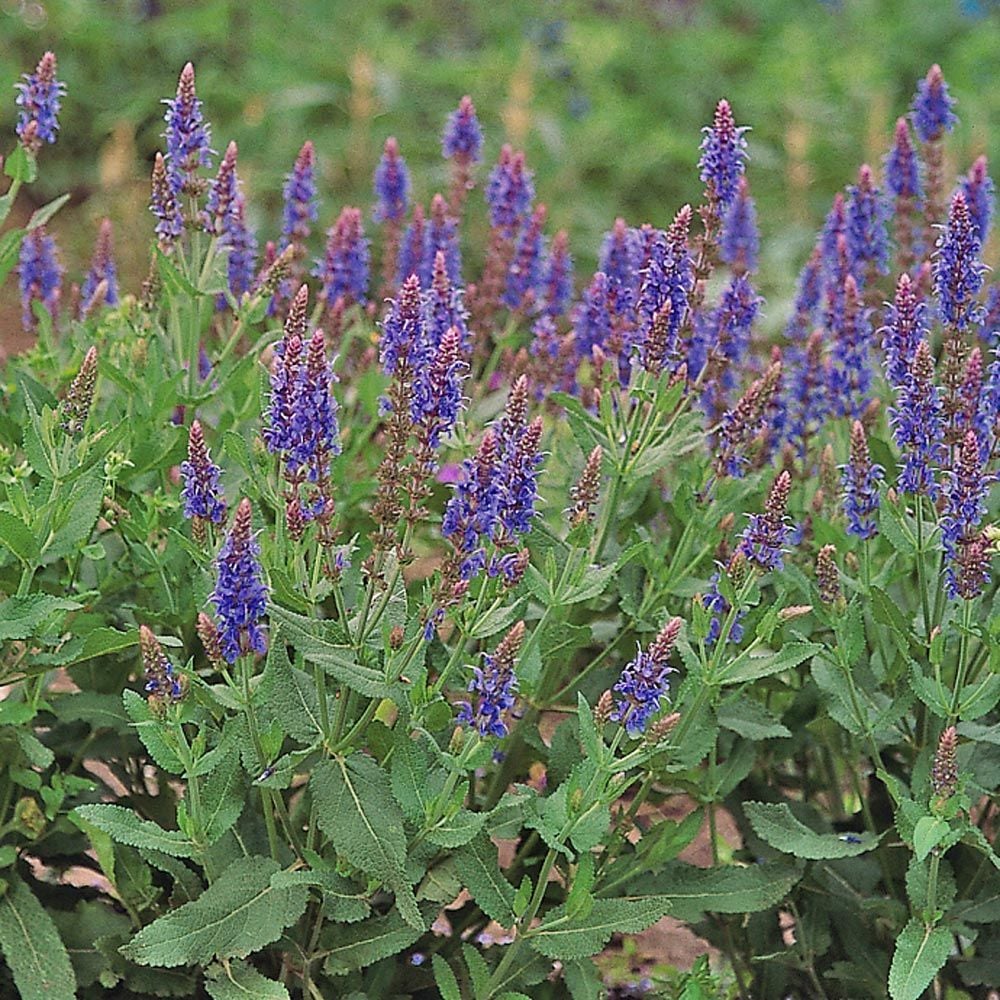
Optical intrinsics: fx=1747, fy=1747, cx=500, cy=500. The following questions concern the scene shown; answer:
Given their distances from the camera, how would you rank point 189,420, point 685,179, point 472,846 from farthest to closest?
point 685,179, point 189,420, point 472,846

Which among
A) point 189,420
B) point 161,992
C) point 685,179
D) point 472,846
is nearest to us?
point 472,846

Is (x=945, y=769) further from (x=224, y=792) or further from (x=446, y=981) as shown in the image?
(x=224, y=792)

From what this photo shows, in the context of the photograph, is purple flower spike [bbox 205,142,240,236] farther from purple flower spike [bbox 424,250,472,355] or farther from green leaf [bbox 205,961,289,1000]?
green leaf [bbox 205,961,289,1000]

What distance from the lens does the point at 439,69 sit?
9.90 metres

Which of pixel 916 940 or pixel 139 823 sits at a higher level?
pixel 139 823

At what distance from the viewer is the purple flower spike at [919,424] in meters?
3.25

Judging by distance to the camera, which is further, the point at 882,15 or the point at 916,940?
the point at 882,15

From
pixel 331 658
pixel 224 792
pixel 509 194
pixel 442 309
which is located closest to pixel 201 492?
pixel 331 658

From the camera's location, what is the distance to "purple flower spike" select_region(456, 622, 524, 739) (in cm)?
296

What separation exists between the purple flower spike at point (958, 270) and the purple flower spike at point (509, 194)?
1.26 m

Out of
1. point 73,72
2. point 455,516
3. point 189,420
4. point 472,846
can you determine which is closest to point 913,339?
point 455,516

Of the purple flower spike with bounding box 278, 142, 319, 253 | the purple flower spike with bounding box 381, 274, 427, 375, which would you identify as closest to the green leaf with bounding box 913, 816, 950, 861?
the purple flower spike with bounding box 381, 274, 427, 375

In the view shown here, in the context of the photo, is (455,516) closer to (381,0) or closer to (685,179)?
(685,179)

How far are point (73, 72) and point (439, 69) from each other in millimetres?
2193
